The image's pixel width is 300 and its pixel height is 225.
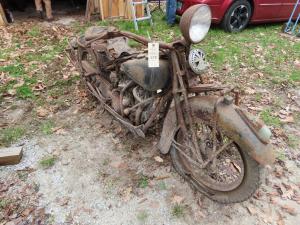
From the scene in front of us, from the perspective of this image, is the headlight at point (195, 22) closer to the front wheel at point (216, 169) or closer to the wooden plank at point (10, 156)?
the front wheel at point (216, 169)

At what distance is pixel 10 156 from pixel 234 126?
2.34 meters

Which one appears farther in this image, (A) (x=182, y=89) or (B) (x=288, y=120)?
(B) (x=288, y=120)

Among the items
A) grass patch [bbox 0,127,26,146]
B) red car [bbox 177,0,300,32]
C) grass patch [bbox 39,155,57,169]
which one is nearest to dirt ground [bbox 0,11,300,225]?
grass patch [bbox 39,155,57,169]

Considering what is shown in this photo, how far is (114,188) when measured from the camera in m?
2.73

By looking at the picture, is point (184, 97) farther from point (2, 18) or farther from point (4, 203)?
point (2, 18)

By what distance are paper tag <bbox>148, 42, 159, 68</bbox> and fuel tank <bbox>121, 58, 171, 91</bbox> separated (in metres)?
0.13

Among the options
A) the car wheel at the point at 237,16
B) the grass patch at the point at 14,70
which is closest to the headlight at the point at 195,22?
the grass patch at the point at 14,70

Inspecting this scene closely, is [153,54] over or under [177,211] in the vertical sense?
over

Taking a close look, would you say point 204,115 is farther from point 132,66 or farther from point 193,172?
point 132,66

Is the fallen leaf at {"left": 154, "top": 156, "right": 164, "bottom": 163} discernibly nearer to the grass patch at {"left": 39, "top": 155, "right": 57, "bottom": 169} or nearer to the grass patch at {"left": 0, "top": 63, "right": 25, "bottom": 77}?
the grass patch at {"left": 39, "top": 155, "right": 57, "bottom": 169}

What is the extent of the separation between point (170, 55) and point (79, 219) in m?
1.69

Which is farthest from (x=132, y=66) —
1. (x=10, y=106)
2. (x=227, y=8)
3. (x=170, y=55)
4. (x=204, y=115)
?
(x=227, y=8)

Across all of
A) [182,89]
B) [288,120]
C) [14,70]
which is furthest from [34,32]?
[288,120]

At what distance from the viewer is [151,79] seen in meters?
2.50
